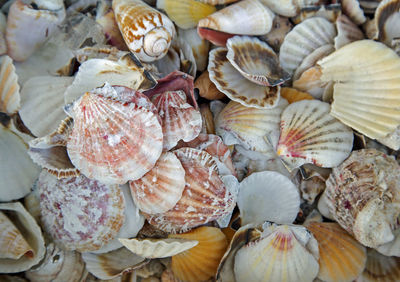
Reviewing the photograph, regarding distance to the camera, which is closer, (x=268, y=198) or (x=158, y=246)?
(x=158, y=246)

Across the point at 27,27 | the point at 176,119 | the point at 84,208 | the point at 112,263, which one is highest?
the point at 27,27

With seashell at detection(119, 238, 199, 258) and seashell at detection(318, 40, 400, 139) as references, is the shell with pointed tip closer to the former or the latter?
seashell at detection(119, 238, 199, 258)

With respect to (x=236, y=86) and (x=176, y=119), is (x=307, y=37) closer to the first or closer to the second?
(x=236, y=86)

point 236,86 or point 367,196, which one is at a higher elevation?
point 236,86

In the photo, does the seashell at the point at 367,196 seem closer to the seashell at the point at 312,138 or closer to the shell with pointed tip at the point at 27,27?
the seashell at the point at 312,138

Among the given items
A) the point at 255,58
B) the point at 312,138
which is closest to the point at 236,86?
the point at 255,58

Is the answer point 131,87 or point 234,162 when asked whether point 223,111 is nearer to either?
point 234,162

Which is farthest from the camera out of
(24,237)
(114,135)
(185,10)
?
(185,10)
